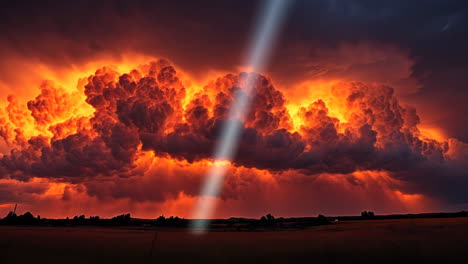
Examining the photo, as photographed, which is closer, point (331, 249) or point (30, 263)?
point (30, 263)

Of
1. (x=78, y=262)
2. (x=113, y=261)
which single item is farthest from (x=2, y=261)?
(x=113, y=261)

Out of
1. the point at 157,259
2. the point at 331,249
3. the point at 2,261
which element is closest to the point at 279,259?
the point at 331,249

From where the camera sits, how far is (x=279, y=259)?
58.8 m

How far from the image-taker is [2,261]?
56.1 metres

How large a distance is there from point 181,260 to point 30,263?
24.1 meters

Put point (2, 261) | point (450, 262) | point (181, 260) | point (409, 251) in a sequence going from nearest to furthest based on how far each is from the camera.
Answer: point (450, 262)
point (2, 261)
point (181, 260)
point (409, 251)

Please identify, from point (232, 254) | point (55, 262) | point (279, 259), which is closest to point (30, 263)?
point (55, 262)

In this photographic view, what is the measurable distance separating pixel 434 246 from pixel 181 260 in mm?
52511

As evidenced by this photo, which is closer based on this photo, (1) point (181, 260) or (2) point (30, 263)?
(2) point (30, 263)

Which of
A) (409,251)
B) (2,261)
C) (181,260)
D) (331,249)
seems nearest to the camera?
(2,261)

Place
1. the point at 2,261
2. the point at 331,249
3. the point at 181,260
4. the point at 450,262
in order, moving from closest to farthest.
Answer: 1. the point at 450,262
2. the point at 2,261
3. the point at 181,260
4. the point at 331,249

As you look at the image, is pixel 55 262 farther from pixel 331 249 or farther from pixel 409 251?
pixel 409 251

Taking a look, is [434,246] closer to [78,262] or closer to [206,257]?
→ [206,257]

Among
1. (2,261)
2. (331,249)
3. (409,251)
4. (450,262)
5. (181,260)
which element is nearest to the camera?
(450,262)
